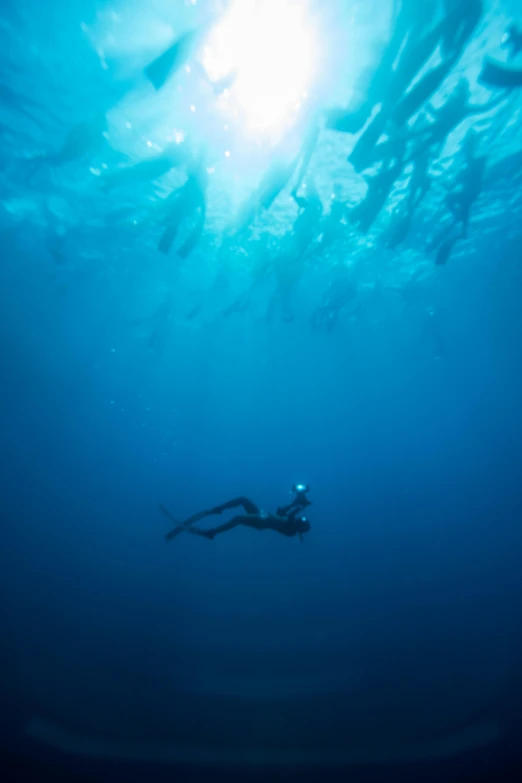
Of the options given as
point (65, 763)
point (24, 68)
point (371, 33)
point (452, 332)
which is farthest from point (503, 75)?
point (65, 763)

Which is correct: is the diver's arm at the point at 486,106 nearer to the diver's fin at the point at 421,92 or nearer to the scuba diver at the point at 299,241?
the diver's fin at the point at 421,92

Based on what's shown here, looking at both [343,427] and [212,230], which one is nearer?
[212,230]

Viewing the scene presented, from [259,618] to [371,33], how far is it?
2941cm

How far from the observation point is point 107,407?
32062 millimetres

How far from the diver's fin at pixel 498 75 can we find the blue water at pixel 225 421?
0.21m

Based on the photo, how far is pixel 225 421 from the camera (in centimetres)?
3728

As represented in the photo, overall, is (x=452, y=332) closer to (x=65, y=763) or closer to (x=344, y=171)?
(x=344, y=171)

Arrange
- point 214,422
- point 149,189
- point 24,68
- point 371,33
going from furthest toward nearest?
point 214,422
point 149,189
point 24,68
point 371,33

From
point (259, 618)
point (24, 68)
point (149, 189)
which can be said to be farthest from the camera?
point (259, 618)

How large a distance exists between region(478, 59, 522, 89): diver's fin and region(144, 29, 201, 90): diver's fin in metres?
5.10

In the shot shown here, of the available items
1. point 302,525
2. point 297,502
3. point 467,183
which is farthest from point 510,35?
point 302,525

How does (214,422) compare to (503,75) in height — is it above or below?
above

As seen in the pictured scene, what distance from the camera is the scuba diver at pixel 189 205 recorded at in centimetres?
970

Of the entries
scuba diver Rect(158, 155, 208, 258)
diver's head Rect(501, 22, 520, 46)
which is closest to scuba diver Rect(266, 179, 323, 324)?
scuba diver Rect(158, 155, 208, 258)
